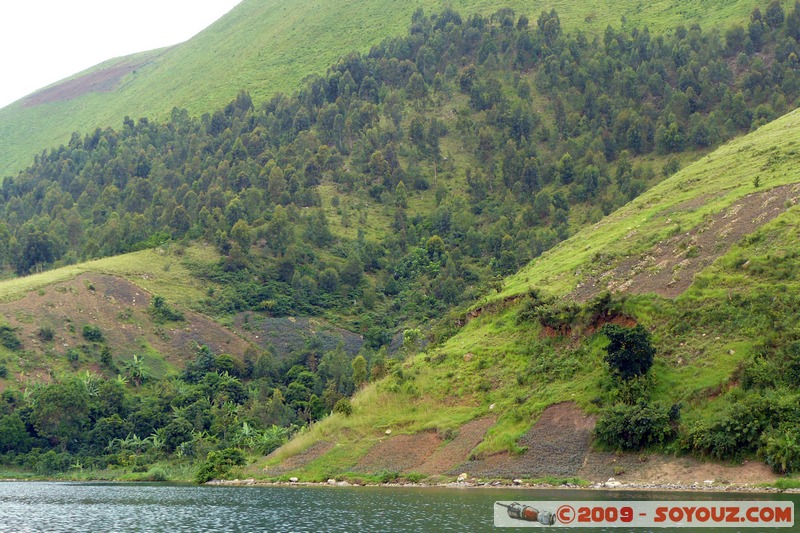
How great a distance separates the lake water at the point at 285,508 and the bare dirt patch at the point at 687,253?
28.0 metres

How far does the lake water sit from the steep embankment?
22.0 ft

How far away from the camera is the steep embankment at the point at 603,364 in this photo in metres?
65.6

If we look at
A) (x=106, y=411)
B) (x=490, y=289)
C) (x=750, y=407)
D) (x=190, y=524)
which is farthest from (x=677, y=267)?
(x=106, y=411)

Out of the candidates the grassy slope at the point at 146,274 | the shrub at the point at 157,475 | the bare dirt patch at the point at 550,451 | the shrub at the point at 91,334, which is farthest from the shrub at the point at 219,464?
the grassy slope at the point at 146,274

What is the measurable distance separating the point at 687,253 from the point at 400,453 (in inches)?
1331

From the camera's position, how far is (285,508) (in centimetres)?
5569

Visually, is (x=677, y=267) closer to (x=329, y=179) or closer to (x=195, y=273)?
(x=195, y=273)

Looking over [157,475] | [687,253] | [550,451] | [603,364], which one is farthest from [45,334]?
[687,253]

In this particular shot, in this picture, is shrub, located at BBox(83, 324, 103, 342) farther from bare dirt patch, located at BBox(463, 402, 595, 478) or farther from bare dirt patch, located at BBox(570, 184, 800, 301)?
bare dirt patch, located at BBox(463, 402, 595, 478)

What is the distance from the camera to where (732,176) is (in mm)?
101688

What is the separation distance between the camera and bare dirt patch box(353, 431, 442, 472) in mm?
75812

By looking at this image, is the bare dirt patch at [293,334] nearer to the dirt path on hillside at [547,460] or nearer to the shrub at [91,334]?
the shrub at [91,334]

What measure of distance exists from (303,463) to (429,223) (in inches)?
3916

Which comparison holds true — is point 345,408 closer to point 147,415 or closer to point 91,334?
point 147,415
